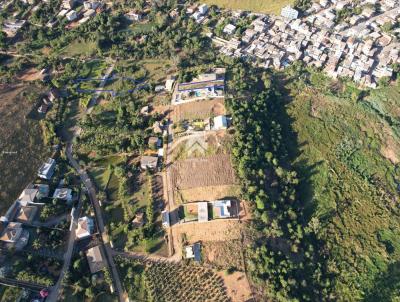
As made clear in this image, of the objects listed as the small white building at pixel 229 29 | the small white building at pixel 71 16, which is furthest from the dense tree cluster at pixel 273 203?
the small white building at pixel 71 16

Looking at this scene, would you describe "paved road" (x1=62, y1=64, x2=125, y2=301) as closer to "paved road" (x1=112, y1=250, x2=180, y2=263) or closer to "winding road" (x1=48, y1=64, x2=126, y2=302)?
"winding road" (x1=48, y1=64, x2=126, y2=302)

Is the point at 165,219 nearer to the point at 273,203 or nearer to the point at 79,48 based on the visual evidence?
the point at 273,203

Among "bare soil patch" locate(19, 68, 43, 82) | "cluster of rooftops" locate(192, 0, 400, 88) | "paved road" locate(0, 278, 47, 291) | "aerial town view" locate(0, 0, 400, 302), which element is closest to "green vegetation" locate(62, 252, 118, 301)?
"aerial town view" locate(0, 0, 400, 302)

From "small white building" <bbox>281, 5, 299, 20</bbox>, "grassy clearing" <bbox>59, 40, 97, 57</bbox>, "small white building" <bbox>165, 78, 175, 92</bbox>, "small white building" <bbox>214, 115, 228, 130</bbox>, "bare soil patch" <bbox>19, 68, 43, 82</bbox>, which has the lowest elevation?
"small white building" <bbox>214, 115, 228, 130</bbox>

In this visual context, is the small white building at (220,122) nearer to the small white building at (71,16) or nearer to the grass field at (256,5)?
the grass field at (256,5)

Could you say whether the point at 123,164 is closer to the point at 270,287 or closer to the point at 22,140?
the point at 22,140

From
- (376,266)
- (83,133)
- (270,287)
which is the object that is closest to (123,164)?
(83,133)
